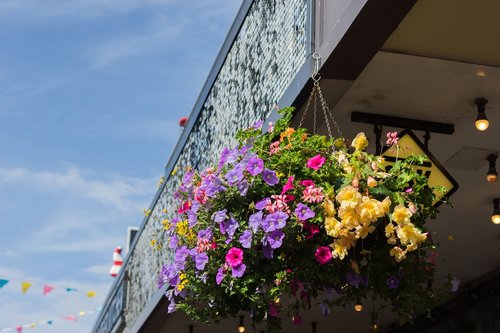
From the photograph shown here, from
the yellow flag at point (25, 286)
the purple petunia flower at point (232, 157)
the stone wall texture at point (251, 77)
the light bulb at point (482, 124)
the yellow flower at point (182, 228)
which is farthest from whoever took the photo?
the yellow flag at point (25, 286)

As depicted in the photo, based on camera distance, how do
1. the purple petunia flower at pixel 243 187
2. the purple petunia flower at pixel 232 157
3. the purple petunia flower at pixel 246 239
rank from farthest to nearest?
1. the purple petunia flower at pixel 232 157
2. the purple petunia flower at pixel 243 187
3. the purple petunia flower at pixel 246 239

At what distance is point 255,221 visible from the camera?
4480 mm

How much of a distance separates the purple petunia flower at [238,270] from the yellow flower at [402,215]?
738mm

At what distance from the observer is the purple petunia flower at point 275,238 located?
173 inches

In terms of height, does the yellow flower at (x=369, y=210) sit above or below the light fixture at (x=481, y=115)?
below

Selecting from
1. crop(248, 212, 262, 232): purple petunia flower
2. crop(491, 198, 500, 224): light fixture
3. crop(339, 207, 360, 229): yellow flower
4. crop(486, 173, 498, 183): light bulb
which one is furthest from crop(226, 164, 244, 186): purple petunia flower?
crop(491, 198, 500, 224): light fixture

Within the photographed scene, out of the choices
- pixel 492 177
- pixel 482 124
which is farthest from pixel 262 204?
pixel 492 177

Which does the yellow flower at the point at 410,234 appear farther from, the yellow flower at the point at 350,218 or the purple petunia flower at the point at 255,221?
the purple petunia flower at the point at 255,221

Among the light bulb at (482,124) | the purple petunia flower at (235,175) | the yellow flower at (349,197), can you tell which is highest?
the light bulb at (482,124)

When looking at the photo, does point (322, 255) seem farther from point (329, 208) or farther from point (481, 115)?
point (481, 115)

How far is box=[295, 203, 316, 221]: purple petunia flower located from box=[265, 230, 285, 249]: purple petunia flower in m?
0.12

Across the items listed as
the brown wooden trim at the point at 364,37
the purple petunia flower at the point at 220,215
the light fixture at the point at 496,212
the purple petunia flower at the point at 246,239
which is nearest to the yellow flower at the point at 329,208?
the purple petunia flower at the point at 246,239

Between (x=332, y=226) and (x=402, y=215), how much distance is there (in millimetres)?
316

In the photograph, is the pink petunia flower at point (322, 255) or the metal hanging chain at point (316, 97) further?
the metal hanging chain at point (316, 97)
